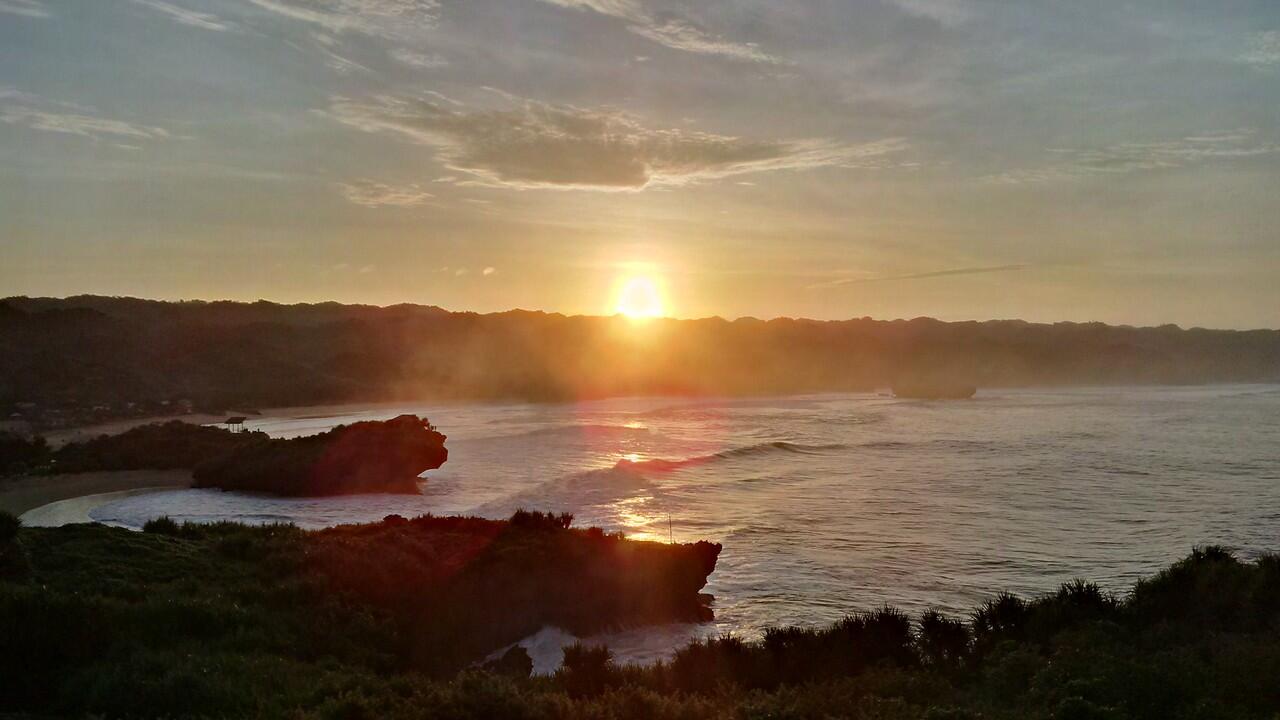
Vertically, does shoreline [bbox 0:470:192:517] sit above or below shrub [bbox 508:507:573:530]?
below

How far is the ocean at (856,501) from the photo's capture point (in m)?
15.8

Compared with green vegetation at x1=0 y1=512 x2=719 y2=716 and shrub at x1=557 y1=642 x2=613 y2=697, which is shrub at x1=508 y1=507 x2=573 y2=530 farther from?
shrub at x1=557 y1=642 x2=613 y2=697

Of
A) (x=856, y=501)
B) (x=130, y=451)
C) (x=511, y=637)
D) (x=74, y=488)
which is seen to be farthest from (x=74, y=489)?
(x=856, y=501)

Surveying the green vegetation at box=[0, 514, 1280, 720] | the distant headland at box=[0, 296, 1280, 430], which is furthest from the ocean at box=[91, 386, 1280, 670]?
the distant headland at box=[0, 296, 1280, 430]

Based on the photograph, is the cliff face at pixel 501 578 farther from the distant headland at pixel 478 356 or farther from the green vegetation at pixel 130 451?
the distant headland at pixel 478 356

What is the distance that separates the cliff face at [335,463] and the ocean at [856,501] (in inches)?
38.1

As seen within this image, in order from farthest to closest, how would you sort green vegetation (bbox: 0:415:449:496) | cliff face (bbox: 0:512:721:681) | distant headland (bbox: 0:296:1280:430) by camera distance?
distant headland (bbox: 0:296:1280:430) → green vegetation (bbox: 0:415:449:496) → cliff face (bbox: 0:512:721:681)

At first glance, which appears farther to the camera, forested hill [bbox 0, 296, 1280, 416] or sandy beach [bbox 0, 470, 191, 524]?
forested hill [bbox 0, 296, 1280, 416]

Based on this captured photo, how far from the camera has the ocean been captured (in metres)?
15.8

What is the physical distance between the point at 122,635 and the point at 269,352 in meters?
81.9

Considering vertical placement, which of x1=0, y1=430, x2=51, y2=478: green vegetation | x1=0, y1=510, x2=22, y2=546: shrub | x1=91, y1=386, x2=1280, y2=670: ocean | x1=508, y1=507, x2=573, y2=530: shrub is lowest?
x1=91, y1=386, x2=1280, y2=670: ocean

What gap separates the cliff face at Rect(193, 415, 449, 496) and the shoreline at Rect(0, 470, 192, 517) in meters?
1.49

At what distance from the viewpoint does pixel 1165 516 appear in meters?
22.4

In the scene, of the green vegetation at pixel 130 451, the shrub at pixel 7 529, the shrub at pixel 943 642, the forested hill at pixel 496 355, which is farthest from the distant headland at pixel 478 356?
the shrub at pixel 943 642
